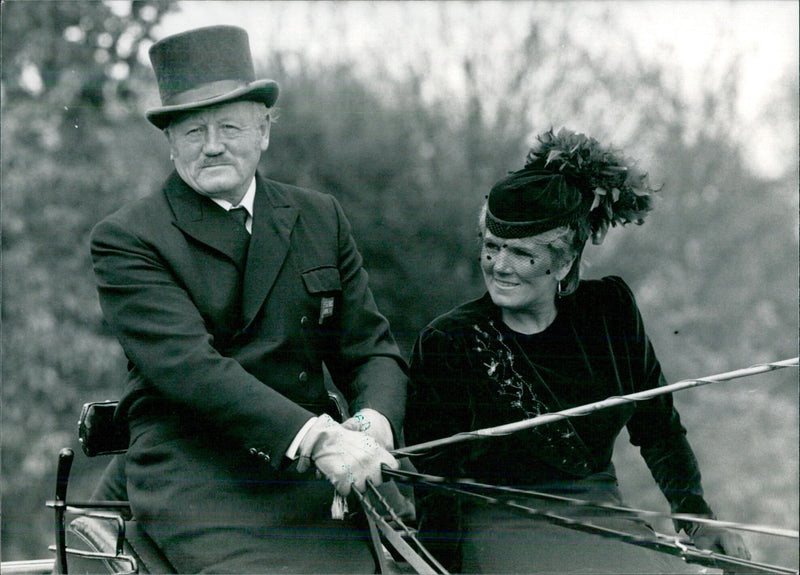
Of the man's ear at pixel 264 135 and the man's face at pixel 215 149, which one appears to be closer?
the man's face at pixel 215 149

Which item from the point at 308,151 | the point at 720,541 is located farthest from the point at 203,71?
the point at 308,151

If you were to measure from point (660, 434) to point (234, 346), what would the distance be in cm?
121

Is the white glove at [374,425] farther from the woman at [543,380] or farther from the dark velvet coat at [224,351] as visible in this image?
the woman at [543,380]

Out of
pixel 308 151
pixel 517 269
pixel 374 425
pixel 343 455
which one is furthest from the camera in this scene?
pixel 308 151

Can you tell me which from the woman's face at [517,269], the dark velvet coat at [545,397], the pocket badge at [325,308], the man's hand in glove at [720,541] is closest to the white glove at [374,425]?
the dark velvet coat at [545,397]

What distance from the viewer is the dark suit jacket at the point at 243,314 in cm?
227

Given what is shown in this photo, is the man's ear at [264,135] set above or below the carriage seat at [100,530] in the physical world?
above

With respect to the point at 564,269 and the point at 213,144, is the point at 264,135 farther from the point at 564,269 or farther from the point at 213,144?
the point at 564,269

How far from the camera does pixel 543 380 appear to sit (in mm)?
2520

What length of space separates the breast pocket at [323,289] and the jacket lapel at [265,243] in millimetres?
97

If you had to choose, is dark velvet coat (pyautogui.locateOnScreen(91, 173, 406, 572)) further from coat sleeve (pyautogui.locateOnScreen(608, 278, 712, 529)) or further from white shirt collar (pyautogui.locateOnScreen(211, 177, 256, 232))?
coat sleeve (pyautogui.locateOnScreen(608, 278, 712, 529))

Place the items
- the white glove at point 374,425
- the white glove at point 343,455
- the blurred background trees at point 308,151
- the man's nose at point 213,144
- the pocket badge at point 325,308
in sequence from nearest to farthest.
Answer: the white glove at point 343,455, the white glove at point 374,425, the man's nose at point 213,144, the pocket badge at point 325,308, the blurred background trees at point 308,151

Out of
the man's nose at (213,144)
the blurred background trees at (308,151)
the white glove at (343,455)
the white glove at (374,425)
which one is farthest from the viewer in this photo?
the blurred background trees at (308,151)

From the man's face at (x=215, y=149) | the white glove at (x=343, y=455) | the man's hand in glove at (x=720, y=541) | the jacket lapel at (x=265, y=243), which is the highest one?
the man's face at (x=215, y=149)
